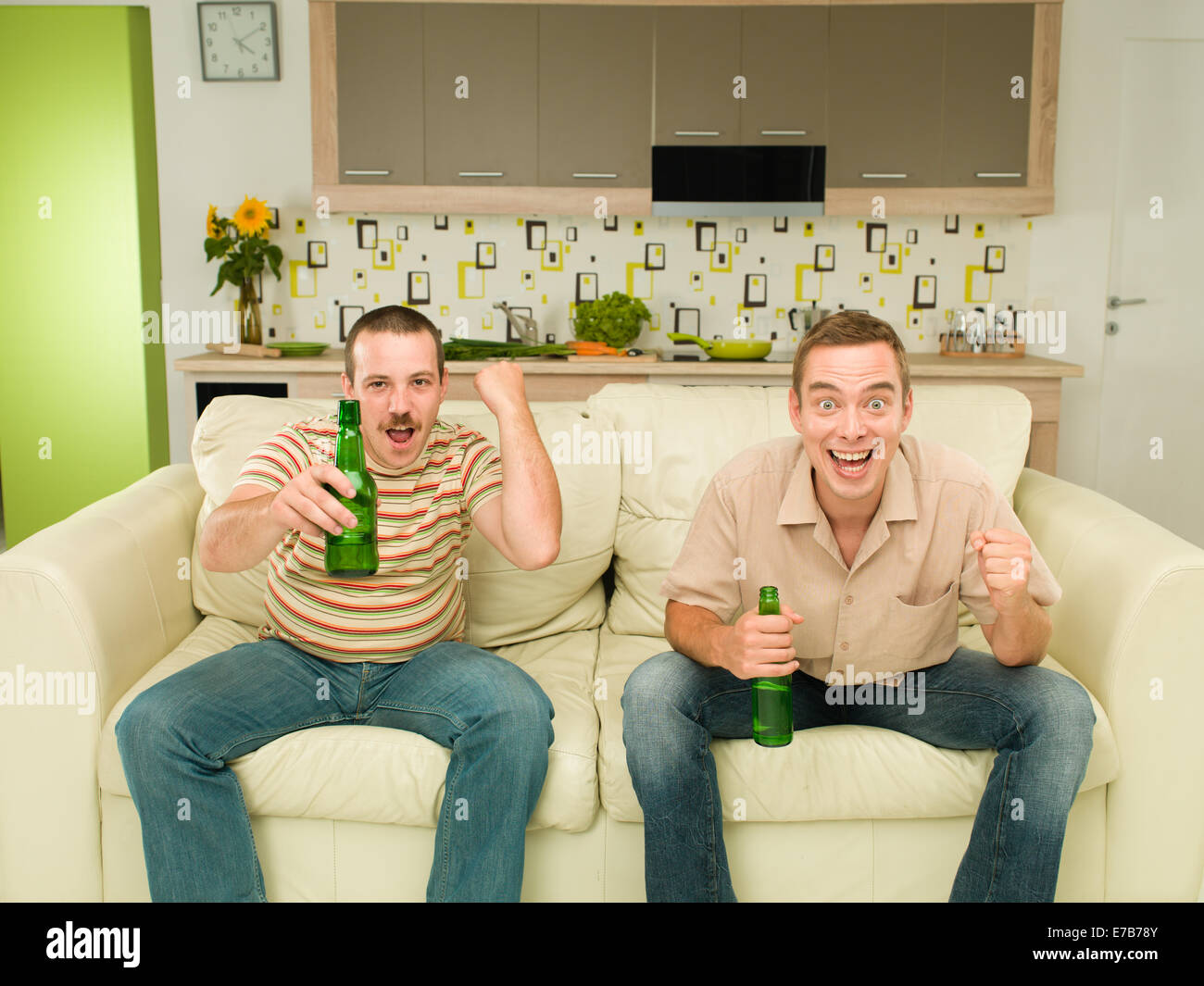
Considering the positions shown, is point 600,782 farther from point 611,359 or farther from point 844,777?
point 611,359

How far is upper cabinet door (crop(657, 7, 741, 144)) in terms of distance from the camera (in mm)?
4234

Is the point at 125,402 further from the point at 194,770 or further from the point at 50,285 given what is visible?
the point at 194,770

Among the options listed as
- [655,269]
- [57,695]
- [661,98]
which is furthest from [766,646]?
[655,269]

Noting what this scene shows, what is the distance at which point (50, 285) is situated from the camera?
4703mm

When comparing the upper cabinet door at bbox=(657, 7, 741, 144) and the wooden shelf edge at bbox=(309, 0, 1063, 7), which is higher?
the wooden shelf edge at bbox=(309, 0, 1063, 7)

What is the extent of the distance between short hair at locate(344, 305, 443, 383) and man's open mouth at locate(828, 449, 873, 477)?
66cm

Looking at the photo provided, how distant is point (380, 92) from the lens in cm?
428

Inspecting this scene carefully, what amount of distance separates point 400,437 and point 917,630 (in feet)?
2.92

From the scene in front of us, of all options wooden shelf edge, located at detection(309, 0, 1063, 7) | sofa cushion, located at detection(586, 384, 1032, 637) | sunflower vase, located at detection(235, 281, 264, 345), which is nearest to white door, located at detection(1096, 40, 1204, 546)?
wooden shelf edge, located at detection(309, 0, 1063, 7)

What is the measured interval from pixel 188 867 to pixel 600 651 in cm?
87

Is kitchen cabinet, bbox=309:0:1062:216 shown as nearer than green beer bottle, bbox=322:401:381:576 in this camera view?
No
